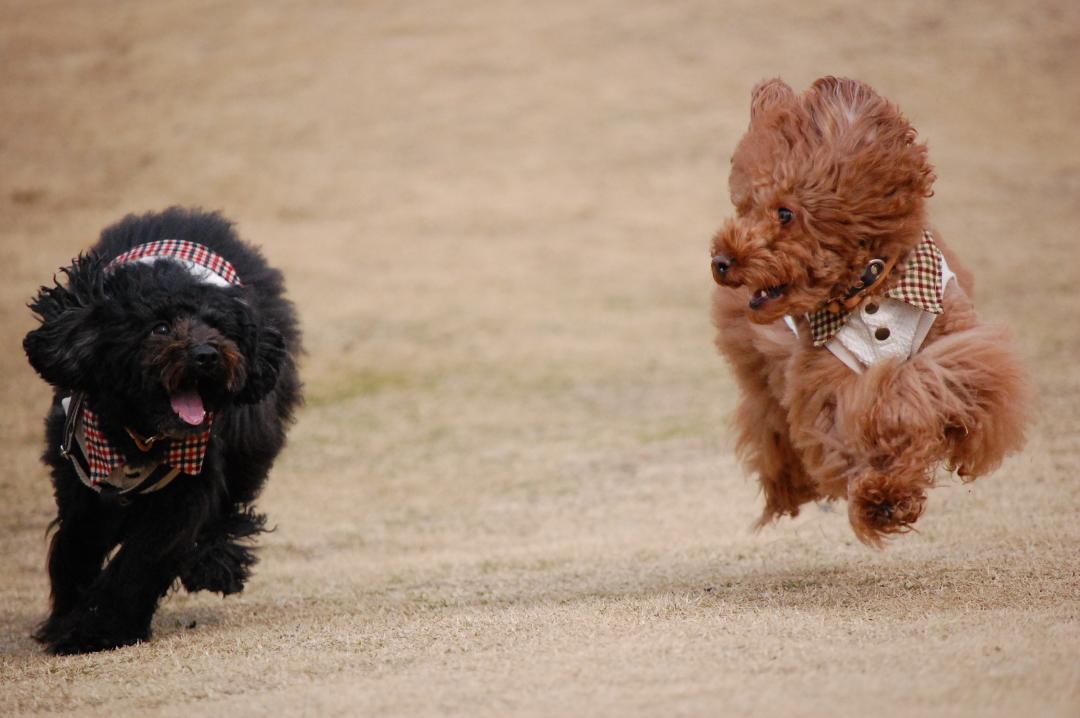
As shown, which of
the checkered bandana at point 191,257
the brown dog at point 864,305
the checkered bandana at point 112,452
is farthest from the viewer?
the checkered bandana at point 191,257

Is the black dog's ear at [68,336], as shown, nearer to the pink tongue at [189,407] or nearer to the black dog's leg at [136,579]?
the pink tongue at [189,407]

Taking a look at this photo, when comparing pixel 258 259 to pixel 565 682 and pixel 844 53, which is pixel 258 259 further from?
pixel 844 53

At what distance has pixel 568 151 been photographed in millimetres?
14102

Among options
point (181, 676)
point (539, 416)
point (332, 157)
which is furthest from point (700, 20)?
point (181, 676)

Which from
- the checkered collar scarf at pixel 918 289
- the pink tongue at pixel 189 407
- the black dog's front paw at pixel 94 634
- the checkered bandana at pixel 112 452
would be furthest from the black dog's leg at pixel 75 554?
the checkered collar scarf at pixel 918 289

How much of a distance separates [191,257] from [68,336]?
533 millimetres

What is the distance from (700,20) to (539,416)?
9.35 m

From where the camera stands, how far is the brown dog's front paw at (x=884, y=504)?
3311 millimetres

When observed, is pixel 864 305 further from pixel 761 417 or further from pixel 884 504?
pixel 761 417

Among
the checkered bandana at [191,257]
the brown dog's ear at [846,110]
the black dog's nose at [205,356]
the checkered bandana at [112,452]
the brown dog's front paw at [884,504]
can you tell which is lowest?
the brown dog's front paw at [884,504]

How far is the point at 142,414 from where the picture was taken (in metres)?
3.73

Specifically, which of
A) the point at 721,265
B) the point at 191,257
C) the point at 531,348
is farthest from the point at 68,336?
the point at 531,348

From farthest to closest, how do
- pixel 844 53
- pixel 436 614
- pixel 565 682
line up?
pixel 844 53, pixel 436 614, pixel 565 682

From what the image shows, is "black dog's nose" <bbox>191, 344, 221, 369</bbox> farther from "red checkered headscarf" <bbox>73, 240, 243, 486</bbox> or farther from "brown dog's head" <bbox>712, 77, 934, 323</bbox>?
"brown dog's head" <bbox>712, 77, 934, 323</bbox>
